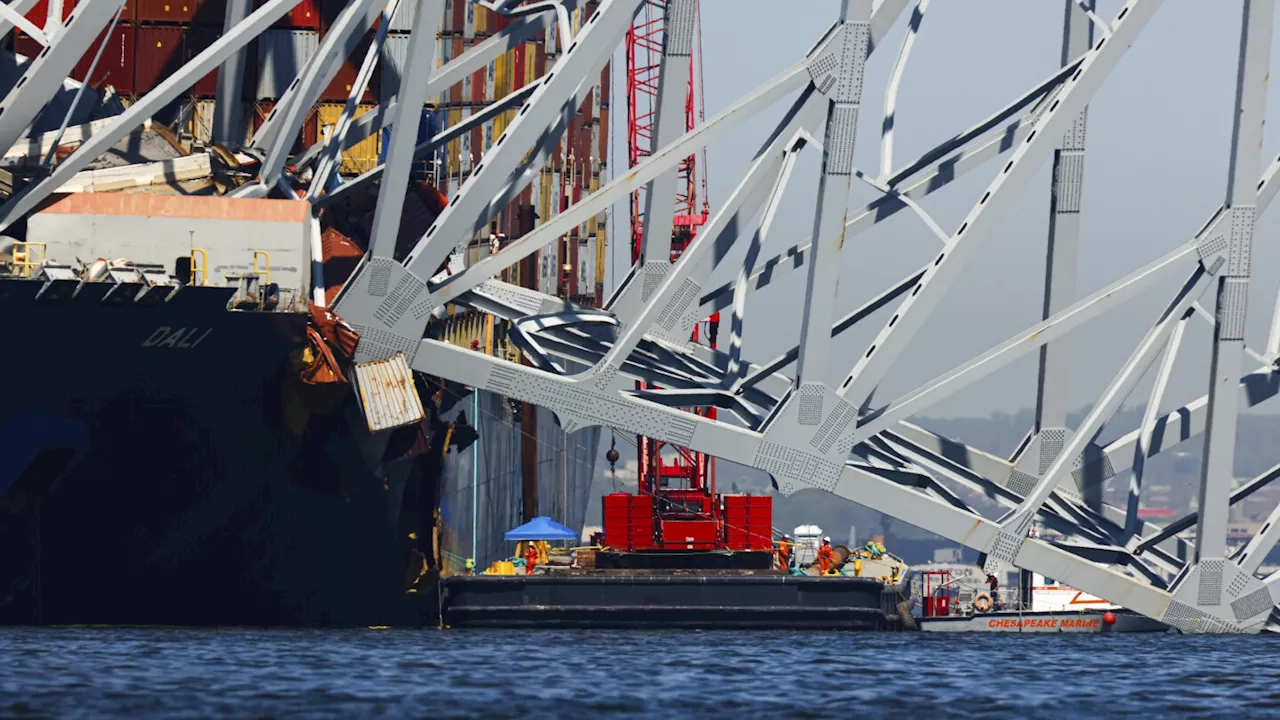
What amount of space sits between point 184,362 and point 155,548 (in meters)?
4.02

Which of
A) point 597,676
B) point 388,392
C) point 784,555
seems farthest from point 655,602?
point 597,676

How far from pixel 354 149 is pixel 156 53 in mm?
7142

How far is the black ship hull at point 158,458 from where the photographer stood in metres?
37.2

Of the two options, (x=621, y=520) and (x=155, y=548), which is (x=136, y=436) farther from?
(x=621, y=520)

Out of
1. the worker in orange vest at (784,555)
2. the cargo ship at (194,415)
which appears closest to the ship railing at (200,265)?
the cargo ship at (194,415)

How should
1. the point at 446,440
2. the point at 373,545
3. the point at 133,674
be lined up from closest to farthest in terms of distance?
the point at 133,674
the point at 373,545
the point at 446,440

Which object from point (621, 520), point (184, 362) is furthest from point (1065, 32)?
point (184, 362)

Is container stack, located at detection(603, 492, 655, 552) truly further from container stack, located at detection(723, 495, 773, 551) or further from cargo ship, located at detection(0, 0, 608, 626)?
cargo ship, located at detection(0, 0, 608, 626)

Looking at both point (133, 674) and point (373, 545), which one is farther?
point (373, 545)

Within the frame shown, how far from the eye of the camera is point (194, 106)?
60.8 metres

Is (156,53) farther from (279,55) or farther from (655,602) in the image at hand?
(655,602)

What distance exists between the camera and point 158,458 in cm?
3853

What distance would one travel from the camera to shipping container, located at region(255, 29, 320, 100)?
62156 mm

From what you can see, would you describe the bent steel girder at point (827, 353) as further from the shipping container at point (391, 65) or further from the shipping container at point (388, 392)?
the shipping container at point (391, 65)
